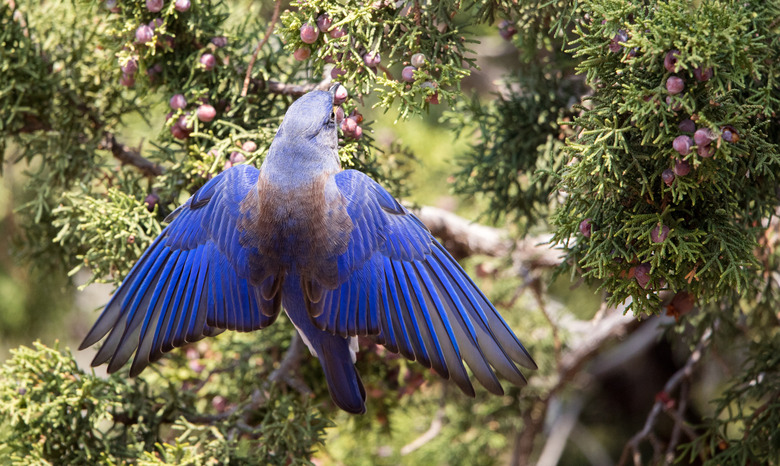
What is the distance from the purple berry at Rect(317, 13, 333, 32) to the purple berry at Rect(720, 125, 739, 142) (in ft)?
2.93

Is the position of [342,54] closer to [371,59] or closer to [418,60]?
[371,59]

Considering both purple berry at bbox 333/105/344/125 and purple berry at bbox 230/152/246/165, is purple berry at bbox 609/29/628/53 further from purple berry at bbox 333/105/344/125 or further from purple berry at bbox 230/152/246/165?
purple berry at bbox 230/152/246/165

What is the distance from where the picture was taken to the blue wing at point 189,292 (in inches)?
67.8

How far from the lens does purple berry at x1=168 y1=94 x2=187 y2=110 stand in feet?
5.77

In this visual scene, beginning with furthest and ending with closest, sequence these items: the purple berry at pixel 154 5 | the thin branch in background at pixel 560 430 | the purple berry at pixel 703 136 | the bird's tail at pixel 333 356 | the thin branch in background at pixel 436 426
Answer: the thin branch in background at pixel 560 430 → the thin branch in background at pixel 436 426 → the bird's tail at pixel 333 356 → the purple berry at pixel 154 5 → the purple berry at pixel 703 136

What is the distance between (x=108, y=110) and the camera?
2078mm

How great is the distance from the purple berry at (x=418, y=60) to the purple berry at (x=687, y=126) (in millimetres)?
588

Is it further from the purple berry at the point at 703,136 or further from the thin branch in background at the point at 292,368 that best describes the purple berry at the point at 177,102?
the purple berry at the point at 703,136

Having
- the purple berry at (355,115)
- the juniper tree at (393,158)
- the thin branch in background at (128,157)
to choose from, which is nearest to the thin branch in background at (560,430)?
the juniper tree at (393,158)

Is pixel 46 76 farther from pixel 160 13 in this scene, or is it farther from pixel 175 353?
pixel 175 353

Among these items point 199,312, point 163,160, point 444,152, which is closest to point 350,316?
point 199,312

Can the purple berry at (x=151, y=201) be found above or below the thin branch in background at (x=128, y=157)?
below

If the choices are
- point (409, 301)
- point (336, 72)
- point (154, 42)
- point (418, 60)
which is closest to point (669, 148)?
point (418, 60)

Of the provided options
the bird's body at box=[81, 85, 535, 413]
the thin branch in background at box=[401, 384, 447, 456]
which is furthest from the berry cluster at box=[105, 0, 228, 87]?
the thin branch in background at box=[401, 384, 447, 456]
